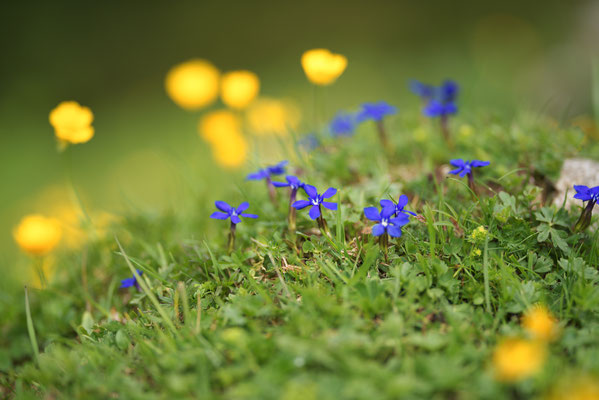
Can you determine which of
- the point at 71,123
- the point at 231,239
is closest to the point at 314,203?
A: the point at 231,239

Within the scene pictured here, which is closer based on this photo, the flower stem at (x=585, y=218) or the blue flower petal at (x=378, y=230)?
the blue flower petal at (x=378, y=230)

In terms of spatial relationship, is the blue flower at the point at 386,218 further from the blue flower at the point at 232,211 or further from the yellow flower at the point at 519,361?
the yellow flower at the point at 519,361

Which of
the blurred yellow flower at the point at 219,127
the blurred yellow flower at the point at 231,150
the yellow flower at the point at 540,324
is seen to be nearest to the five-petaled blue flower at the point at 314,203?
the yellow flower at the point at 540,324

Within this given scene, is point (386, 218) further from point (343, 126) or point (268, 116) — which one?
point (268, 116)

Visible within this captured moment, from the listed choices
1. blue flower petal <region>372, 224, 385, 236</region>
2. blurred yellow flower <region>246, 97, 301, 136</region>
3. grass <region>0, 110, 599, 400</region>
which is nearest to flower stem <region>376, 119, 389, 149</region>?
grass <region>0, 110, 599, 400</region>

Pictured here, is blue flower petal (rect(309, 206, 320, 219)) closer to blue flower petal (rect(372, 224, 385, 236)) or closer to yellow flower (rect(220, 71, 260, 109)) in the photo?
blue flower petal (rect(372, 224, 385, 236))

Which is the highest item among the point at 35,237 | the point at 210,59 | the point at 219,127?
the point at 210,59
